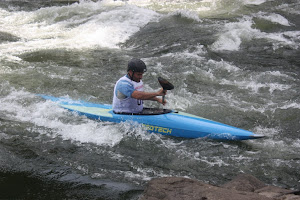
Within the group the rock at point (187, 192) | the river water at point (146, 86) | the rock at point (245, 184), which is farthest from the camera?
the river water at point (146, 86)

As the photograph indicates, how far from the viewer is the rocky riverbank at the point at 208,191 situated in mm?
2926

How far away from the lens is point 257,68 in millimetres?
8469

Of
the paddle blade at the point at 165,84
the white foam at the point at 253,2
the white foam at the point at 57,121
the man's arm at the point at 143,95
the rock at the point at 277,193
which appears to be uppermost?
the white foam at the point at 253,2

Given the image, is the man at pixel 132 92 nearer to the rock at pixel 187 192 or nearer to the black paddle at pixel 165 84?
the black paddle at pixel 165 84

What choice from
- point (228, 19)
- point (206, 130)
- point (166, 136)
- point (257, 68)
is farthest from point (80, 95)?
point (228, 19)

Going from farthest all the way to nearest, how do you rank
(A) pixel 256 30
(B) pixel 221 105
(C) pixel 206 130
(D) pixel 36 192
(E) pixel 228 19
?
(E) pixel 228 19 < (A) pixel 256 30 < (B) pixel 221 105 < (C) pixel 206 130 < (D) pixel 36 192

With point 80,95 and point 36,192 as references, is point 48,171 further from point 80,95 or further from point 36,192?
point 80,95

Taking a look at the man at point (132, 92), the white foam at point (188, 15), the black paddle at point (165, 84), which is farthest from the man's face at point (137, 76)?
the white foam at point (188, 15)

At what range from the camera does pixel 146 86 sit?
24.8 feet

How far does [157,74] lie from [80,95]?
1.99 meters

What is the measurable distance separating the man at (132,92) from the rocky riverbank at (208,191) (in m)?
1.85

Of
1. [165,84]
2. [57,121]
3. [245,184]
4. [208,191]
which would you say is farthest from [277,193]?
[57,121]

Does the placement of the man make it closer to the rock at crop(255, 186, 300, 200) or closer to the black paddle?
the black paddle

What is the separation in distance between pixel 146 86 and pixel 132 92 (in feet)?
7.98
